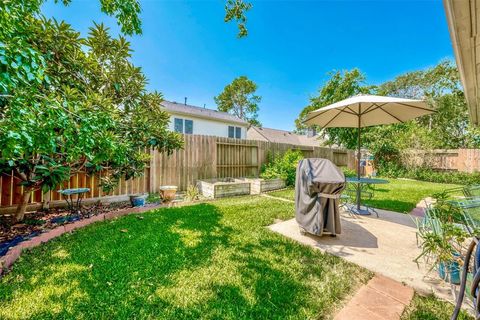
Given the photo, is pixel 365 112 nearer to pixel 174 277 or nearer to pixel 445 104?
pixel 174 277

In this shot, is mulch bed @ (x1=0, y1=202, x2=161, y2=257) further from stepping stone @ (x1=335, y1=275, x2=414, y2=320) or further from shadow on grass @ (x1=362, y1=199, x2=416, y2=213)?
shadow on grass @ (x1=362, y1=199, x2=416, y2=213)

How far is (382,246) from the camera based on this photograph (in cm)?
303

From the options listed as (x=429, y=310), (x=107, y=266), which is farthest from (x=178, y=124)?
(x=429, y=310)

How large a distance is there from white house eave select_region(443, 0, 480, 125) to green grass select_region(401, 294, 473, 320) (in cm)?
270

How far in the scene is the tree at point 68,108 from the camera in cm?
189

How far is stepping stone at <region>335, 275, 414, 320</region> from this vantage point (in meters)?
1.69

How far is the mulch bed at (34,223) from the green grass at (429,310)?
14.5 ft

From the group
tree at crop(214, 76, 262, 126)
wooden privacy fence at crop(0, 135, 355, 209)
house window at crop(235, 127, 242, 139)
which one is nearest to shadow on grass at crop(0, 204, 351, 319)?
wooden privacy fence at crop(0, 135, 355, 209)

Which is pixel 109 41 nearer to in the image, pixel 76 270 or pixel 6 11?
pixel 6 11

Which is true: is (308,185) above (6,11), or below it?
below

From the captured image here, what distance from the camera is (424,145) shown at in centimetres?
1265

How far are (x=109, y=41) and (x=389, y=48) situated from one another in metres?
12.5

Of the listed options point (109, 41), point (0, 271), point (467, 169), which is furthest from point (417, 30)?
point (0, 271)

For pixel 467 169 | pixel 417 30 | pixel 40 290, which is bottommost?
pixel 40 290
